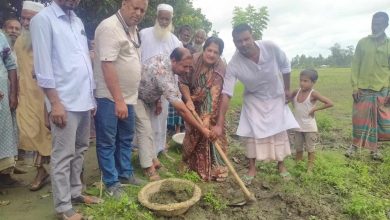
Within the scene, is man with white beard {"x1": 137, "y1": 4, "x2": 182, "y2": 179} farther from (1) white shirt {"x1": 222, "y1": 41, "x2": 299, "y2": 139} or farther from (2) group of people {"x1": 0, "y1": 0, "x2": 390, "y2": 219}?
(1) white shirt {"x1": 222, "y1": 41, "x2": 299, "y2": 139}

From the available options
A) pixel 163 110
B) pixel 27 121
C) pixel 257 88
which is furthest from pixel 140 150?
pixel 257 88

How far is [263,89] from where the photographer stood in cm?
469

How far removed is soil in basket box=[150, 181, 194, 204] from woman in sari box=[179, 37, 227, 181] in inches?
→ 29.8

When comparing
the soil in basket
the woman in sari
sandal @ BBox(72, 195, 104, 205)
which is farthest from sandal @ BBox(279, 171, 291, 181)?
sandal @ BBox(72, 195, 104, 205)

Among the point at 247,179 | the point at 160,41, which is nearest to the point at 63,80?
the point at 160,41

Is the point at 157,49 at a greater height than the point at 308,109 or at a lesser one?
greater

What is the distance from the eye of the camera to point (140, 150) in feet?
15.0

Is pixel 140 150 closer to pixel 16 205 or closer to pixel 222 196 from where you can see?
pixel 222 196

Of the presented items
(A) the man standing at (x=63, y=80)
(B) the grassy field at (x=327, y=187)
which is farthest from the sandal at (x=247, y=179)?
(A) the man standing at (x=63, y=80)

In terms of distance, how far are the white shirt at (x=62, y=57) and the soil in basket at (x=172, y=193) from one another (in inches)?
48.4

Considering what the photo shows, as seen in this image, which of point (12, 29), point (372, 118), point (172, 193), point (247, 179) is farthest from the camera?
point (372, 118)

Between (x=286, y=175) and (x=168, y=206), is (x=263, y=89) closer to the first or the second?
(x=286, y=175)

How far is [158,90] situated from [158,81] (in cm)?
20

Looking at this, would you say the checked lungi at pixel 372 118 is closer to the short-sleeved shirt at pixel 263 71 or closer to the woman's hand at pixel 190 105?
the short-sleeved shirt at pixel 263 71
